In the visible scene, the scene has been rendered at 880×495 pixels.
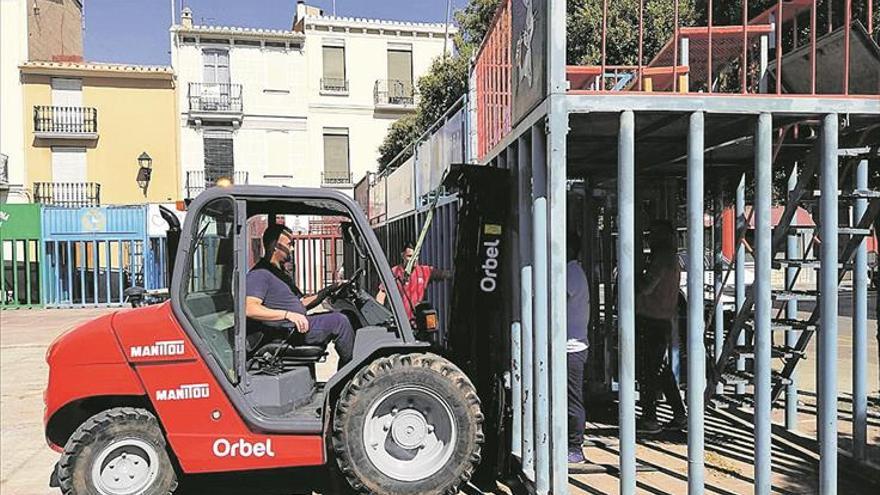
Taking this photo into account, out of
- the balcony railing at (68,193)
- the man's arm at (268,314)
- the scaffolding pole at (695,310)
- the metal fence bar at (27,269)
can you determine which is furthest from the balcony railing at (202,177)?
the scaffolding pole at (695,310)

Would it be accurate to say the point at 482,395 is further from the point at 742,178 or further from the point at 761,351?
the point at 742,178

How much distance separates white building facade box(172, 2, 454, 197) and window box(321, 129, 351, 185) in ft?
0.15

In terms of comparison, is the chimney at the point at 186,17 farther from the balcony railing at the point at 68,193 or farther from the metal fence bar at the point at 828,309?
the metal fence bar at the point at 828,309


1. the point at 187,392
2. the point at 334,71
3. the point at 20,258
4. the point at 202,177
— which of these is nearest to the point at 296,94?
the point at 334,71

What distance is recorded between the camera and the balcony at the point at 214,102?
31.3m

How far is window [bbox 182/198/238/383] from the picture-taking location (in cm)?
478

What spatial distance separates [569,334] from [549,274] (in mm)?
1147

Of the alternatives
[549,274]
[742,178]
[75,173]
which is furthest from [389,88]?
[549,274]

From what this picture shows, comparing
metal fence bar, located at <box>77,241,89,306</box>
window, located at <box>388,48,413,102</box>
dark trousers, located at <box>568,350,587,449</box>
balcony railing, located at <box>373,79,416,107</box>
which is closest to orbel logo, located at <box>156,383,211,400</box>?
dark trousers, located at <box>568,350,587,449</box>

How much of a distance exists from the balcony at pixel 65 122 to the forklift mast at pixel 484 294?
2925cm

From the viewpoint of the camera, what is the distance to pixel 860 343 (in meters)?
5.46

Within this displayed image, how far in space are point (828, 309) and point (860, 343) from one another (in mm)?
1357

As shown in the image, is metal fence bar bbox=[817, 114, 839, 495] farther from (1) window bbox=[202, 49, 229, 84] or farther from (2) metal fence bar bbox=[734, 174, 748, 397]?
(1) window bbox=[202, 49, 229, 84]

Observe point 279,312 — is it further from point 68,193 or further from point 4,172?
point 4,172
